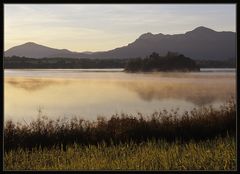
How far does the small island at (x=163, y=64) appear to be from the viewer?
8031 millimetres

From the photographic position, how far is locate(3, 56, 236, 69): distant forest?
26.0ft

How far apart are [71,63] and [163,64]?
1677 mm

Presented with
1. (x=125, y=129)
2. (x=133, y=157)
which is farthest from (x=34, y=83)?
(x=133, y=157)

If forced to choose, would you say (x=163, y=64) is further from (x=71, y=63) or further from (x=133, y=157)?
(x=133, y=157)

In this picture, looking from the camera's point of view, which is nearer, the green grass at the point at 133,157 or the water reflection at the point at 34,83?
the green grass at the point at 133,157

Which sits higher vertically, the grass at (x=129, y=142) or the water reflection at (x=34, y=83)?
the water reflection at (x=34, y=83)

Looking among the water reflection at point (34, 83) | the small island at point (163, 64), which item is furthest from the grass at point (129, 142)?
the small island at point (163, 64)

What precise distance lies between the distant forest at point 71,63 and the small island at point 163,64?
10cm

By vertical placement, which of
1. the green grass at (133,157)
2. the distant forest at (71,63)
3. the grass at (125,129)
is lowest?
the green grass at (133,157)

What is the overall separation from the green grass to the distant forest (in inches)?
55.6

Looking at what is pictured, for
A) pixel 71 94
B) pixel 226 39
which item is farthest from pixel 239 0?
pixel 71 94

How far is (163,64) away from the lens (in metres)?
8.17

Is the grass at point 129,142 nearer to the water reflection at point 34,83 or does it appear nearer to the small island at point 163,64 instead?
the water reflection at point 34,83

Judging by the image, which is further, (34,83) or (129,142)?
(129,142)
